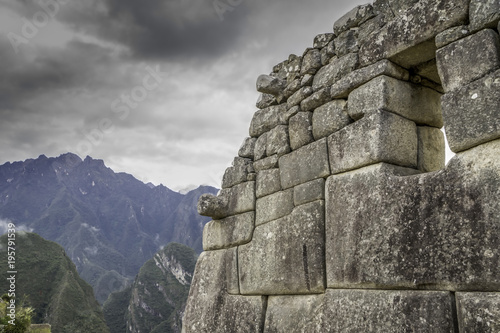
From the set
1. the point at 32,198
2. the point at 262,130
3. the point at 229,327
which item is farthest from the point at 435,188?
the point at 32,198

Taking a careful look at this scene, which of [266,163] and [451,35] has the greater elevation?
[451,35]

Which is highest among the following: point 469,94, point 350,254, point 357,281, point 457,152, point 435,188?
point 469,94

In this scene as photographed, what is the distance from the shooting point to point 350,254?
9.45 feet

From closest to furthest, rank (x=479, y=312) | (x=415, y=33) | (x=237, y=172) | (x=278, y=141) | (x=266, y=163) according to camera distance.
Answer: (x=479, y=312) < (x=415, y=33) < (x=278, y=141) < (x=266, y=163) < (x=237, y=172)

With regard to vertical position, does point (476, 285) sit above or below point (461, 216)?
below

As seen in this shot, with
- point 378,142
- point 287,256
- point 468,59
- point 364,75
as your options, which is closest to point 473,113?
point 468,59

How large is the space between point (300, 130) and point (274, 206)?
822mm

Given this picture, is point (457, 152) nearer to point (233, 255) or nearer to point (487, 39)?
point (487, 39)

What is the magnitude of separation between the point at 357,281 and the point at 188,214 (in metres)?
201

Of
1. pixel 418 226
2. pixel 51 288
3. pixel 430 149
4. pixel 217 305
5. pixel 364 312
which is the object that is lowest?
pixel 51 288

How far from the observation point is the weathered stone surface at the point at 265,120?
13.8ft

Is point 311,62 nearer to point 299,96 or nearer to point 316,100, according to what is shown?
point 299,96

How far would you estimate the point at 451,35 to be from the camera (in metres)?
2.53

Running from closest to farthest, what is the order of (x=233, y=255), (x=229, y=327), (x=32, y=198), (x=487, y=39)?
1. (x=487, y=39)
2. (x=229, y=327)
3. (x=233, y=255)
4. (x=32, y=198)
